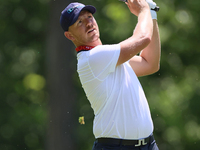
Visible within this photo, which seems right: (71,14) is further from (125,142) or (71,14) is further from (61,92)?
(61,92)

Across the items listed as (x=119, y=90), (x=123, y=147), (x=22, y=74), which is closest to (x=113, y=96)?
(x=119, y=90)

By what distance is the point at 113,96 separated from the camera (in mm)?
3395

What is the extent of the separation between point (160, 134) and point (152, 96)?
4.90 feet

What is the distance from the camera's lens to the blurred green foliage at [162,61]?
36.0 ft

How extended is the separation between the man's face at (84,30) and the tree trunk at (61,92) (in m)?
5.46

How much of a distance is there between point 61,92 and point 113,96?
5901mm

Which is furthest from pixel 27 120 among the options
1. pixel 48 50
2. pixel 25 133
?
pixel 48 50

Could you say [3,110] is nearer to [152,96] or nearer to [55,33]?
[55,33]

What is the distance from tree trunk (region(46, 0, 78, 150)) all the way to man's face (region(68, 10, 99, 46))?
546cm

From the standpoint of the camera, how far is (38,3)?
11.0 metres

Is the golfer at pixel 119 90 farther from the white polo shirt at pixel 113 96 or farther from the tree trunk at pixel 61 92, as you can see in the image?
the tree trunk at pixel 61 92

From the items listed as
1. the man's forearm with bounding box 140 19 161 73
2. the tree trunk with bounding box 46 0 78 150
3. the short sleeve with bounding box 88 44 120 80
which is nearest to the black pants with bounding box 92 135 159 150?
the short sleeve with bounding box 88 44 120 80

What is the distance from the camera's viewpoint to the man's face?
145 inches

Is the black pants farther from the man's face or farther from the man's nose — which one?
the man's nose
